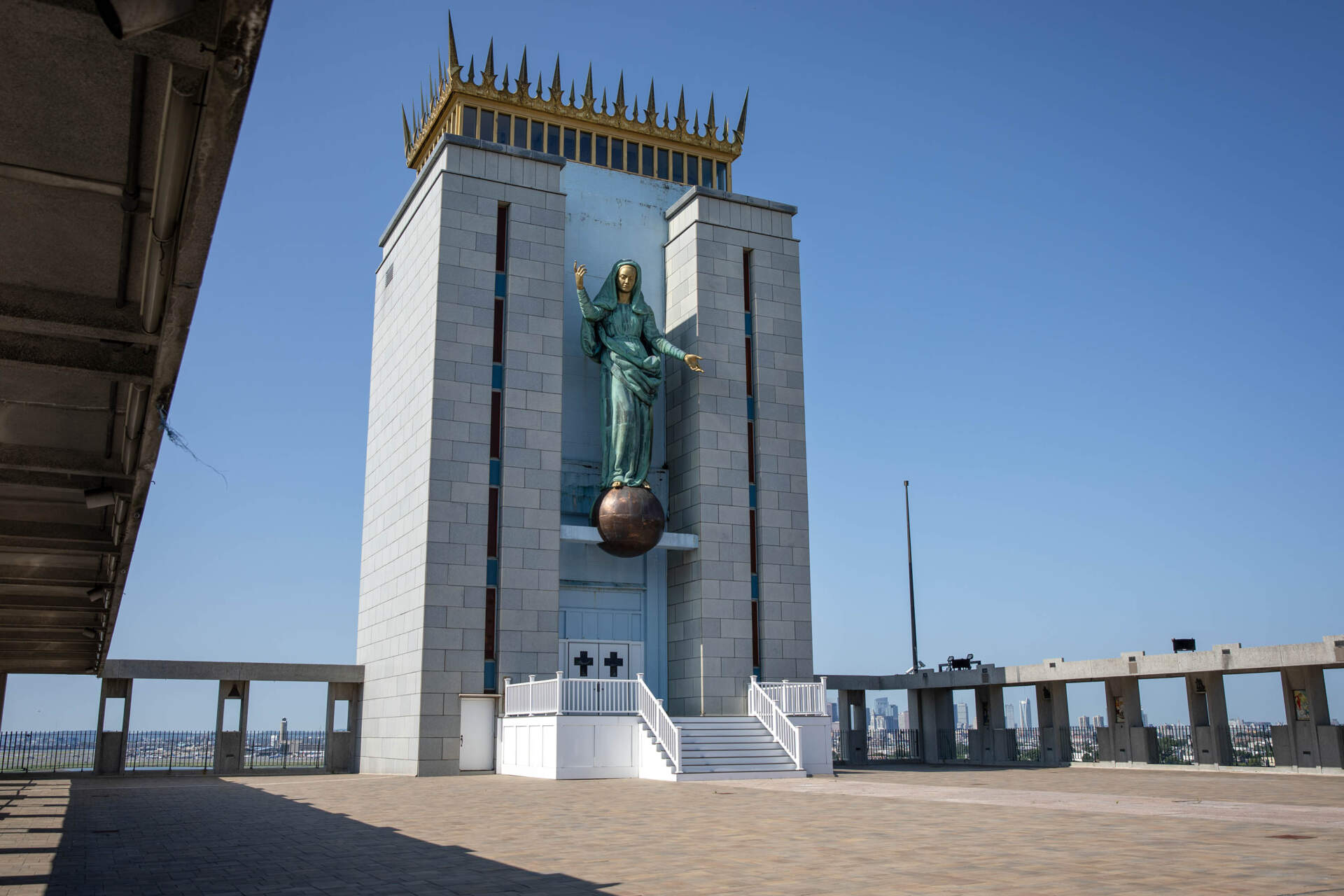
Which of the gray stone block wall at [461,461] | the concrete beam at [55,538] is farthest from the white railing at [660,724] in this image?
the concrete beam at [55,538]

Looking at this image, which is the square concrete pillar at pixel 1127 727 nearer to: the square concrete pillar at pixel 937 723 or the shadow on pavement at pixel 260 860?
the square concrete pillar at pixel 937 723

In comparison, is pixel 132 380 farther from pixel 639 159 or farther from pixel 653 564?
pixel 639 159

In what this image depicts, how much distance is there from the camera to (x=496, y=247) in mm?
30906

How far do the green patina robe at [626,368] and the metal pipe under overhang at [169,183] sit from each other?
25.0 m

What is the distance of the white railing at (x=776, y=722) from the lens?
2605 cm

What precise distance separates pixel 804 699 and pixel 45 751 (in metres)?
23.8

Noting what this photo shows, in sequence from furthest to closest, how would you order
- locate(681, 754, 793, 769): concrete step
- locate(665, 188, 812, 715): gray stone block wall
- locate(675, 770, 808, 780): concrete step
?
locate(665, 188, 812, 715): gray stone block wall < locate(681, 754, 793, 769): concrete step < locate(675, 770, 808, 780): concrete step

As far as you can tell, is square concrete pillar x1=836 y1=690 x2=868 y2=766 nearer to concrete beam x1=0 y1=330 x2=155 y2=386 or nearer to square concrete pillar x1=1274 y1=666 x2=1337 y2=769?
square concrete pillar x1=1274 y1=666 x2=1337 y2=769

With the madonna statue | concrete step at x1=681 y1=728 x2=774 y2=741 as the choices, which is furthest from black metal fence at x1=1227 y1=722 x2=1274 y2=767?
the madonna statue

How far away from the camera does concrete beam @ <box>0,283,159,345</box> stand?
5633 millimetres

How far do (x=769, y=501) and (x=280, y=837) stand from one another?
21.2m

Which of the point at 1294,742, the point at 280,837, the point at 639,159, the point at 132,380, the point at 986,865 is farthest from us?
the point at 639,159

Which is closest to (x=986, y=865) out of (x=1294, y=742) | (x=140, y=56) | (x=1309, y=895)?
(x=1309, y=895)

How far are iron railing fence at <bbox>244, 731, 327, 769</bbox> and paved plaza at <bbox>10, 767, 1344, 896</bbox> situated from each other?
13.7 meters
